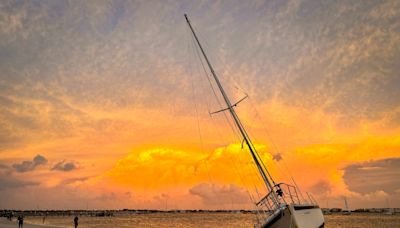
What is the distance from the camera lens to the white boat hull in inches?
675

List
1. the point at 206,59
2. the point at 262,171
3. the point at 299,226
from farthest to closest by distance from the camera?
the point at 206,59 < the point at 262,171 < the point at 299,226

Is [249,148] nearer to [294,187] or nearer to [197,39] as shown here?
[294,187]

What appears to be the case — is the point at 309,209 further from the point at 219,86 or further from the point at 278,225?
the point at 219,86

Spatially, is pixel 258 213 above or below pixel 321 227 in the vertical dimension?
above

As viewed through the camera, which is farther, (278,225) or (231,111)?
(231,111)

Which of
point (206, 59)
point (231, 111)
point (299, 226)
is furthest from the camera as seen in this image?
point (206, 59)

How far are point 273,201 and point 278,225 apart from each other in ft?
7.04

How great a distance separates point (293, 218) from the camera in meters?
17.0

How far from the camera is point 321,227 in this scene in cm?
2212

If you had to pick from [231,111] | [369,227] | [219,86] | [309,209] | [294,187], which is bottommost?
[369,227]

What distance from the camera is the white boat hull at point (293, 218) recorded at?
17.1m

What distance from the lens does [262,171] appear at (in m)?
21.0

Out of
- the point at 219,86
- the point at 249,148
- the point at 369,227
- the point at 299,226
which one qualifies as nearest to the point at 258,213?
the point at 299,226

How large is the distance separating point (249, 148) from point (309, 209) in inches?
207
